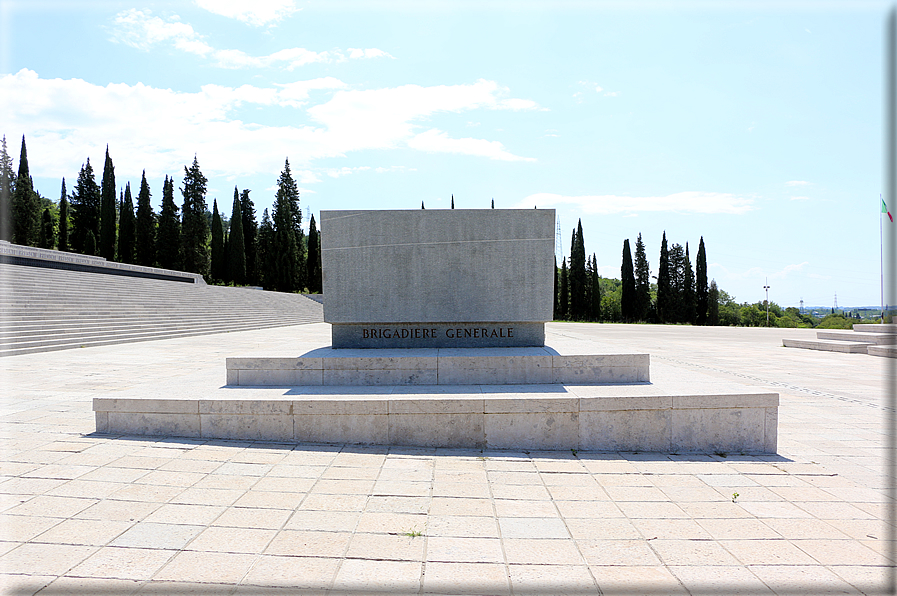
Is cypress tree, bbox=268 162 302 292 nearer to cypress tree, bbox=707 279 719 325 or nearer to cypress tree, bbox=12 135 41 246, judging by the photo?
cypress tree, bbox=12 135 41 246

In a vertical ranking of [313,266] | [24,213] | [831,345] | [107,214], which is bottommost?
[831,345]

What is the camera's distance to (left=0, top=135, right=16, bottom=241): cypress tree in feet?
120

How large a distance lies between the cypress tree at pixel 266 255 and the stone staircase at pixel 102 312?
17967 millimetres

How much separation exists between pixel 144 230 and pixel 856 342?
48921 mm

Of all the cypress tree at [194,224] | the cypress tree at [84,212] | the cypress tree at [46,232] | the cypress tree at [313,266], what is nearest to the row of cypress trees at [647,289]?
the cypress tree at [313,266]

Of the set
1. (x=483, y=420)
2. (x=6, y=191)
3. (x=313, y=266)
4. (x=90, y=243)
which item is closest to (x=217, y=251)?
(x=313, y=266)

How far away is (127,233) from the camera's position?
136ft

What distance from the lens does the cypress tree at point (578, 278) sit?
150 ft

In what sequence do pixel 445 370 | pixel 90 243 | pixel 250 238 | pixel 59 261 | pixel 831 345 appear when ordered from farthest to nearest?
pixel 250 238, pixel 90 243, pixel 59 261, pixel 831 345, pixel 445 370

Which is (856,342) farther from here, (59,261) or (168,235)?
(168,235)

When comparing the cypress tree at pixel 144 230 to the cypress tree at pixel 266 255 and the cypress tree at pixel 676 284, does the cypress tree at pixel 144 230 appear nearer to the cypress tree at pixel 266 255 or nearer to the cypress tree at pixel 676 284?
the cypress tree at pixel 266 255

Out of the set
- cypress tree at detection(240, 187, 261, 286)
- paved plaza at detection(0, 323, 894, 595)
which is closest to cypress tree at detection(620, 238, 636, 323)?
cypress tree at detection(240, 187, 261, 286)

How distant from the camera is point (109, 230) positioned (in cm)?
4062

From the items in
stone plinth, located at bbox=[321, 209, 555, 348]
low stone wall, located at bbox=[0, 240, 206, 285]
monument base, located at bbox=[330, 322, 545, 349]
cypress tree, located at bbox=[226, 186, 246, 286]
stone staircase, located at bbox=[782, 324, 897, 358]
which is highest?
cypress tree, located at bbox=[226, 186, 246, 286]
